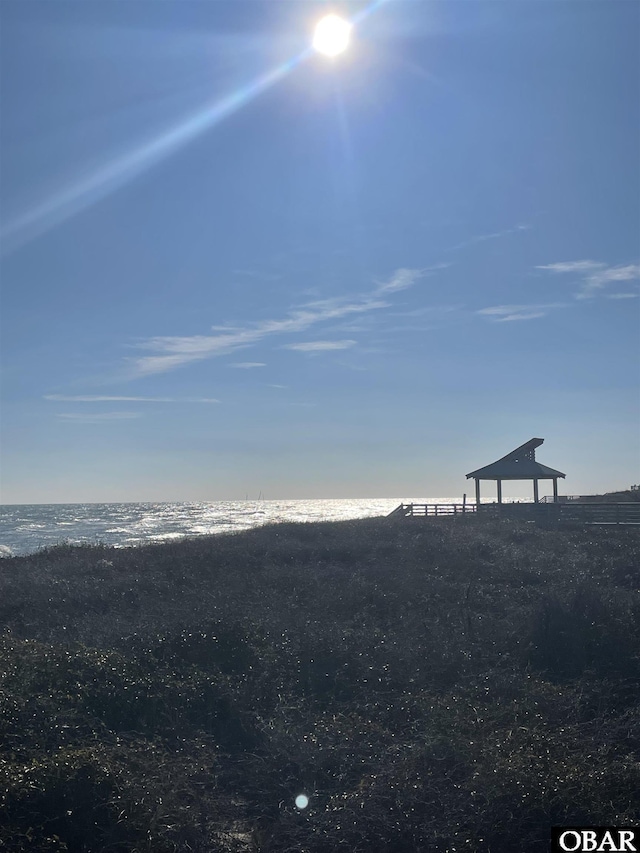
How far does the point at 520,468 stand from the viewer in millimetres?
39562

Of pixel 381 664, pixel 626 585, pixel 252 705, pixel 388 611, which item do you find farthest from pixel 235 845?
pixel 626 585

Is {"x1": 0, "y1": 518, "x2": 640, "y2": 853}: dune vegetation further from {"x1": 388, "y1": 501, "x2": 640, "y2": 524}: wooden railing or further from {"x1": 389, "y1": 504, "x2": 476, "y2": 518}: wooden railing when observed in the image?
{"x1": 389, "y1": 504, "x2": 476, "y2": 518}: wooden railing

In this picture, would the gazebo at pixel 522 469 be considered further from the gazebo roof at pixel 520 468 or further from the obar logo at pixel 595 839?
the obar logo at pixel 595 839

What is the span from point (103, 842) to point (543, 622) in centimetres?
1006

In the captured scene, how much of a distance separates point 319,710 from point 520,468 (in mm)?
30742

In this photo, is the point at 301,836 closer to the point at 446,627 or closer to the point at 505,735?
the point at 505,735

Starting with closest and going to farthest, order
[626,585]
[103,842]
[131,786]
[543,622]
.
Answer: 1. [103,842]
2. [131,786]
3. [543,622]
4. [626,585]

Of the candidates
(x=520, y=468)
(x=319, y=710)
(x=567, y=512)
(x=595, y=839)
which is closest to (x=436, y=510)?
(x=520, y=468)

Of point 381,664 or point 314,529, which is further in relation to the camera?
point 314,529

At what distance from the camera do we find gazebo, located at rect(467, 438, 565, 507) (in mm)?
38969

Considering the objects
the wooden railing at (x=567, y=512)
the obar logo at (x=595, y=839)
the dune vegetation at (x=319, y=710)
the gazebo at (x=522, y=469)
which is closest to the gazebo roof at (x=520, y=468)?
the gazebo at (x=522, y=469)

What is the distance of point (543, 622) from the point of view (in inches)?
571

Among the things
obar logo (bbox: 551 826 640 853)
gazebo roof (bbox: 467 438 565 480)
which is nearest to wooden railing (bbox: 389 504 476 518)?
gazebo roof (bbox: 467 438 565 480)

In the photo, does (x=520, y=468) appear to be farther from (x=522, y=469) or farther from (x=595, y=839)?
(x=595, y=839)
